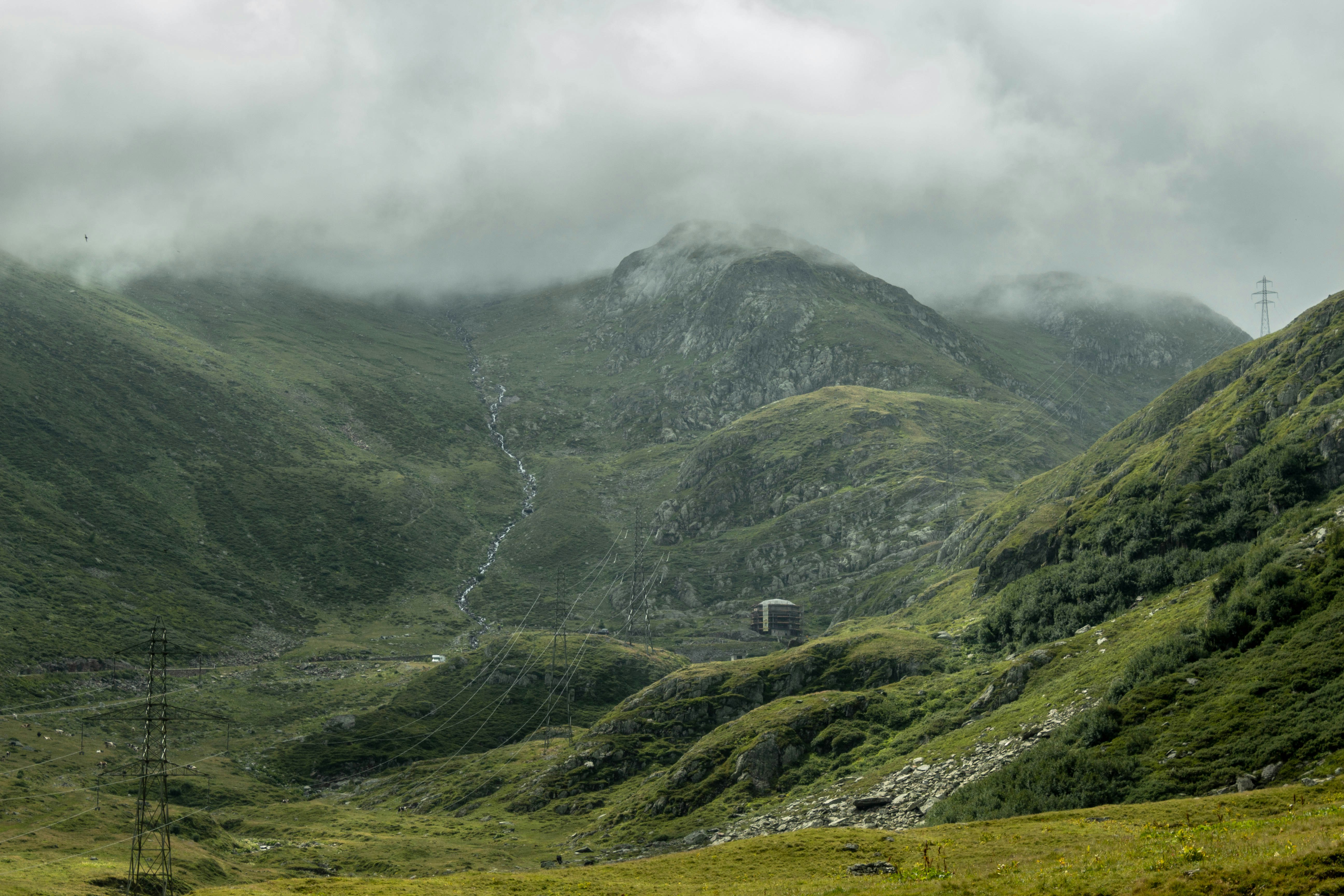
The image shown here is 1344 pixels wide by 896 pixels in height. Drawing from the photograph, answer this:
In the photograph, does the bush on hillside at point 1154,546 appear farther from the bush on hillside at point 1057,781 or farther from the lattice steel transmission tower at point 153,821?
the lattice steel transmission tower at point 153,821

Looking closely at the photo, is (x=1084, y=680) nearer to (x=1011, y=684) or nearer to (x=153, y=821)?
(x=1011, y=684)

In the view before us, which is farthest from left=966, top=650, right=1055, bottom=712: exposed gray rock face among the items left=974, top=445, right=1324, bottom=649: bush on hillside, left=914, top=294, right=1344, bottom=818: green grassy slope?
left=974, top=445, right=1324, bottom=649: bush on hillside

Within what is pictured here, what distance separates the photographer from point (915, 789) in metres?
105

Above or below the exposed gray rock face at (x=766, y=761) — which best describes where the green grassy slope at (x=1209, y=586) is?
above

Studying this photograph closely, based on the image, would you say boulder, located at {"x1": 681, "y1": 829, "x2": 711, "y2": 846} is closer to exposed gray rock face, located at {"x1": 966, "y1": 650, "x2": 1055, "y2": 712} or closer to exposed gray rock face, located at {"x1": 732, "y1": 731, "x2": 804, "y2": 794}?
exposed gray rock face, located at {"x1": 732, "y1": 731, "x2": 804, "y2": 794}

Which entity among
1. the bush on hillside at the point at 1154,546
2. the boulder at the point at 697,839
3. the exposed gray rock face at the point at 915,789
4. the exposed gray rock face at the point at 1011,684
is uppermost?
the bush on hillside at the point at 1154,546

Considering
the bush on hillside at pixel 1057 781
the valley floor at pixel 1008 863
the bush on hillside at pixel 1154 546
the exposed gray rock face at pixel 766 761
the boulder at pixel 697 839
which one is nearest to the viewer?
the valley floor at pixel 1008 863

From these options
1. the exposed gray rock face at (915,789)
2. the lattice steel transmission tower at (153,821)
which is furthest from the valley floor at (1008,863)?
the exposed gray rock face at (915,789)

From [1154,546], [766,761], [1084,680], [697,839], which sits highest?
[1154,546]

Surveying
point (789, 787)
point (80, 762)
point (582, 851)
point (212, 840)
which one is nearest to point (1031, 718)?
point (789, 787)

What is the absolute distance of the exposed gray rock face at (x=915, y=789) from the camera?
100562 mm

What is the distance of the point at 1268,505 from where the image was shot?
127438 mm

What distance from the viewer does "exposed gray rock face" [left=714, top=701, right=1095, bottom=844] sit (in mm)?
100562

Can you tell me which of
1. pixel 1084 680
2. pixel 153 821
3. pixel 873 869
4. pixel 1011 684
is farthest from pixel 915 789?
pixel 153 821
